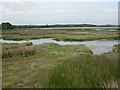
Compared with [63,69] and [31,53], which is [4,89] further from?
[31,53]

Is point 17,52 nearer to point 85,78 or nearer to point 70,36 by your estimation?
point 85,78

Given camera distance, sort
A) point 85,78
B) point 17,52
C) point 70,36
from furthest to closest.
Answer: point 70,36, point 17,52, point 85,78

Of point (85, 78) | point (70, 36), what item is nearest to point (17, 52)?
point (85, 78)

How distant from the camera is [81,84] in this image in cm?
366

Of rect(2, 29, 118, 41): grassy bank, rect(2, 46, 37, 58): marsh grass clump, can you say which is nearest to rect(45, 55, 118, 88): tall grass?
rect(2, 46, 37, 58): marsh grass clump

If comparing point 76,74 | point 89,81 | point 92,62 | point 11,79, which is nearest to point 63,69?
point 76,74

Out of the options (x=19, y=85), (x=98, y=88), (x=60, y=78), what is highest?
(x=60, y=78)

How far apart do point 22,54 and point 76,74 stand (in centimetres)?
720

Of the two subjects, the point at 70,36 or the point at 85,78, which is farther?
the point at 70,36

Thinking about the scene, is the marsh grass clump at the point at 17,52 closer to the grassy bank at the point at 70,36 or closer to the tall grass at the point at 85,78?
the tall grass at the point at 85,78

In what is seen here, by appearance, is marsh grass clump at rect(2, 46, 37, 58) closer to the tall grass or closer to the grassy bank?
the tall grass

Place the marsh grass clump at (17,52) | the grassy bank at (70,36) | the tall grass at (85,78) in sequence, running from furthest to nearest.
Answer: the grassy bank at (70,36)
the marsh grass clump at (17,52)
the tall grass at (85,78)

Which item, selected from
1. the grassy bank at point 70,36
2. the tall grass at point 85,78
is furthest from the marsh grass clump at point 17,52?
the grassy bank at point 70,36

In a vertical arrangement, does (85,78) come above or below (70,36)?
below
